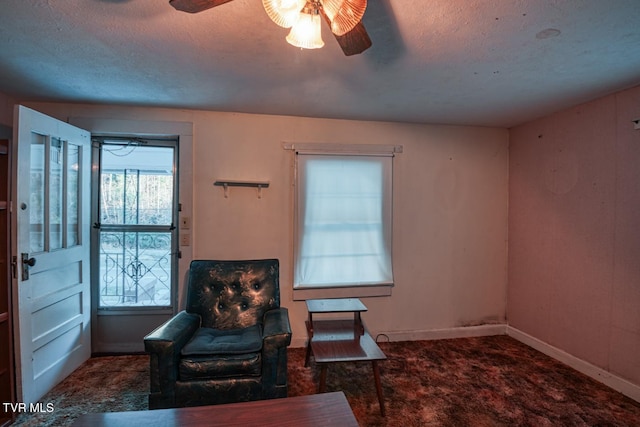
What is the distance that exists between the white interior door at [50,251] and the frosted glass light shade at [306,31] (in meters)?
2.04

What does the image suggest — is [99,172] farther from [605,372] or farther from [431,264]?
[605,372]

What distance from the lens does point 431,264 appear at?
10.7ft

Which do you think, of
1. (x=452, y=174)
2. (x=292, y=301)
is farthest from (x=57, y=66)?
(x=452, y=174)

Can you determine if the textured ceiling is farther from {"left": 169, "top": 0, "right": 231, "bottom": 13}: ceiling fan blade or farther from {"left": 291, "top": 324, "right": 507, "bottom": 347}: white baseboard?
{"left": 291, "top": 324, "right": 507, "bottom": 347}: white baseboard

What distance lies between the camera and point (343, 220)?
10.1 ft

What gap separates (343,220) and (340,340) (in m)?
1.16

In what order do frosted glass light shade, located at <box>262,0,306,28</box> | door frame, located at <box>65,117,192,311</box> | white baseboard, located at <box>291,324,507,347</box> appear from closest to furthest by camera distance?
frosted glass light shade, located at <box>262,0,306,28</box> < door frame, located at <box>65,117,192,311</box> < white baseboard, located at <box>291,324,507,347</box>

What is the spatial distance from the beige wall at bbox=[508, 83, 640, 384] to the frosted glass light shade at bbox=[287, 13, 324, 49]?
99.4 inches

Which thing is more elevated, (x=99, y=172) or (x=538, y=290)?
(x=99, y=172)

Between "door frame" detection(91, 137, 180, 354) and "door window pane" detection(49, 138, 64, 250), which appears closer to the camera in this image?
"door window pane" detection(49, 138, 64, 250)

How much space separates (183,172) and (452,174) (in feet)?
9.01

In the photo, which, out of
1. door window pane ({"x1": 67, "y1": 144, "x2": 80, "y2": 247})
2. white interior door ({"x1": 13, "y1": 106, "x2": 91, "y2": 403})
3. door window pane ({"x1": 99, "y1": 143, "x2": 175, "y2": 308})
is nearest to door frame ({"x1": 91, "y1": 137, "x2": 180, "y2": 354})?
door window pane ({"x1": 99, "y1": 143, "x2": 175, "y2": 308})

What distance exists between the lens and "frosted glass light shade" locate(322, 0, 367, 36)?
3.56ft

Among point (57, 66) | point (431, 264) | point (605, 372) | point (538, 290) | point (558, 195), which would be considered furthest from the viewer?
point (431, 264)
